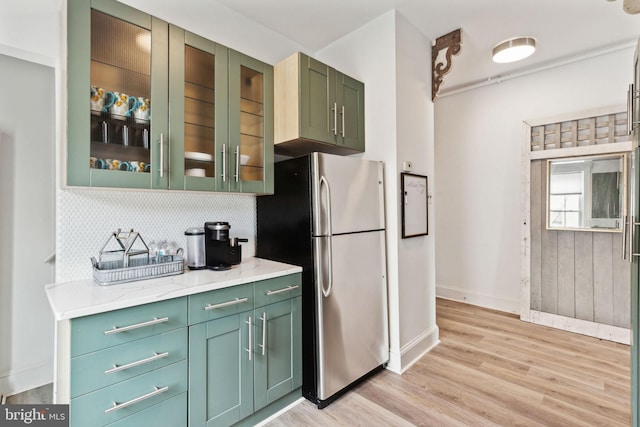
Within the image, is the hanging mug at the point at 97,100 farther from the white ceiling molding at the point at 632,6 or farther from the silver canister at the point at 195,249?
the white ceiling molding at the point at 632,6

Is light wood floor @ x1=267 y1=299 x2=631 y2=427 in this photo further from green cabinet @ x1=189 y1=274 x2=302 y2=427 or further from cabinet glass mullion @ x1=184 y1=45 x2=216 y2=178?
cabinet glass mullion @ x1=184 y1=45 x2=216 y2=178

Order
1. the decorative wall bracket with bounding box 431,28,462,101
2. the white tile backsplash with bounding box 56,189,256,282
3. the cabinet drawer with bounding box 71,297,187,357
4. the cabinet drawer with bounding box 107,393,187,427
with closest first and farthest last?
the cabinet drawer with bounding box 71,297,187,357
the cabinet drawer with bounding box 107,393,187,427
the white tile backsplash with bounding box 56,189,256,282
the decorative wall bracket with bounding box 431,28,462,101

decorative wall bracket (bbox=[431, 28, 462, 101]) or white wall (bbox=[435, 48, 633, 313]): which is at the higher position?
decorative wall bracket (bbox=[431, 28, 462, 101])

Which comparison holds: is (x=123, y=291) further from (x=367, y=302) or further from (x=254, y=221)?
(x=367, y=302)

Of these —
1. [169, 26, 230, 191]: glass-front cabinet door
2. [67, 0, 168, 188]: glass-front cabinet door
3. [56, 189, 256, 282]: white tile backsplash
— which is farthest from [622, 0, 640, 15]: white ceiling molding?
[56, 189, 256, 282]: white tile backsplash

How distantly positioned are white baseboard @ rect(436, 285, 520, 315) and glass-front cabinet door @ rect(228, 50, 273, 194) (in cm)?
317

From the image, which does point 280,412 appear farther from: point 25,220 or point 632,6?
point 632,6

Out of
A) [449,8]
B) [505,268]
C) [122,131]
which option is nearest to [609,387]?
[505,268]

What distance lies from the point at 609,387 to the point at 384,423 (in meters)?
1.71

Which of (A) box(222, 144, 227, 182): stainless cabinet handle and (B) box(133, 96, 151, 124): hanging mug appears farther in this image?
(A) box(222, 144, 227, 182): stainless cabinet handle

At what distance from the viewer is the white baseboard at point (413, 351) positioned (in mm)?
2430

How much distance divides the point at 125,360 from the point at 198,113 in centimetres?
136

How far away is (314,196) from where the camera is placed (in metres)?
Result: 1.99

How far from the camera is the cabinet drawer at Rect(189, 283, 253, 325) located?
1552mm
